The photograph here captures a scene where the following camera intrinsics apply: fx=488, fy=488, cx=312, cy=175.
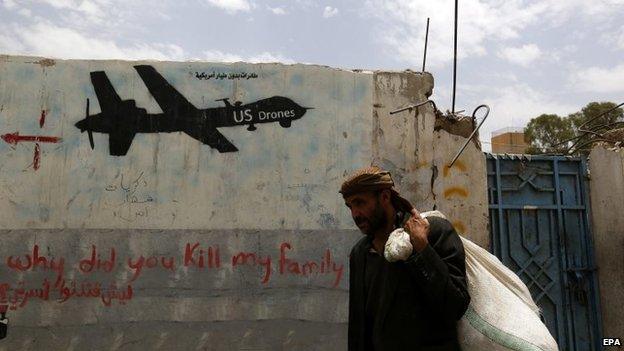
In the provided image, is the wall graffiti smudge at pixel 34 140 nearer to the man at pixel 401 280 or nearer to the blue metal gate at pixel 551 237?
the man at pixel 401 280

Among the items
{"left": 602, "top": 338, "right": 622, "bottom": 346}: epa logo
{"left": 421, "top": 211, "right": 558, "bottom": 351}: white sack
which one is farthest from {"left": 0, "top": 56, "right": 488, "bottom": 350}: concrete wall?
{"left": 421, "top": 211, "right": 558, "bottom": 351}: white sack

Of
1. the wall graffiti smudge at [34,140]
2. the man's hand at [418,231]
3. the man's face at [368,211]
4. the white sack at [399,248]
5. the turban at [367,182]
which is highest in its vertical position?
the wall graffiti smudge at [34,140]

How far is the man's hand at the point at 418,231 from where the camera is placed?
63.9 inches

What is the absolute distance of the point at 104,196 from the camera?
4.46m

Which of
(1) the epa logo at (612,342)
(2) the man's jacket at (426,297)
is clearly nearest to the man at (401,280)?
(2) the man's jacket at (426,297)

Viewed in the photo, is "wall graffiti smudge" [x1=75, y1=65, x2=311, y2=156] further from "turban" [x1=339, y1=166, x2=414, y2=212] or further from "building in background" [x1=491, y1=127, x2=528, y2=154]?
"building in background" [x1=491, y1=127, x2=528, y2=154]

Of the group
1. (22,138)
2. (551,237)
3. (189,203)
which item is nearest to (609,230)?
(551,237)

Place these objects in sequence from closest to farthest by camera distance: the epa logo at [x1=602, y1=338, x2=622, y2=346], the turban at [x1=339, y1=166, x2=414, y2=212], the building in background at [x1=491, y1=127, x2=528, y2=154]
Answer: the turban at [x1=339, y1=166, x2=414, y2=212], the epa logo at [x1=602, y1=338, x2=622, y2=346], the building in background at [x1=491, y1=127, x2=528, y2=154]

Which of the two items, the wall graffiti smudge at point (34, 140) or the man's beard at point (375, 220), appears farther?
the wall graffiti smudge at point (34, 140)

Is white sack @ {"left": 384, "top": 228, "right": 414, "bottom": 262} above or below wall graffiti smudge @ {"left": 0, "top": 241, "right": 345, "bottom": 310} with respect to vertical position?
above

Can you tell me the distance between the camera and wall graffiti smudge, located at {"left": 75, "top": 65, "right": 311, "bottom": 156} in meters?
4.57

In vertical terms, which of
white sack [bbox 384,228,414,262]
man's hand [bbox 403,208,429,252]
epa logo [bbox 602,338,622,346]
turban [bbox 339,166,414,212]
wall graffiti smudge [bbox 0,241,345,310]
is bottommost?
epa logo [bbox 602,338,622,346]

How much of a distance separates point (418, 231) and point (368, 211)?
0.87 ft

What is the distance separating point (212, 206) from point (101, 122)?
4.27 feet
